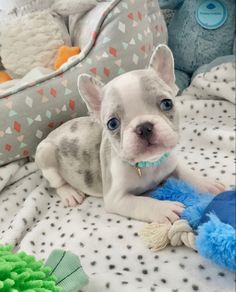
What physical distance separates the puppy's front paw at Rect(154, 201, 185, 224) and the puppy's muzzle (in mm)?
214

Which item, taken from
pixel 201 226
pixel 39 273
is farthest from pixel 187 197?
pixel 39 273

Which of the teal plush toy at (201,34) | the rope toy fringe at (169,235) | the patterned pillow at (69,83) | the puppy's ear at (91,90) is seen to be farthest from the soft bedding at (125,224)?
the puppy's ear at (91,90)

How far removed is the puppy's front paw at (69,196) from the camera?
55.7 inches

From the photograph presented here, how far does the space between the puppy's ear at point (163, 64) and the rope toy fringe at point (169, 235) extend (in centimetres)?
37

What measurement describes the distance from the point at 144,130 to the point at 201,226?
0.26m

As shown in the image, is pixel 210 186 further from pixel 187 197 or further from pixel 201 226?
pixel 201 226

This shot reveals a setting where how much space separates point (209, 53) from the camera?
82.0 inches

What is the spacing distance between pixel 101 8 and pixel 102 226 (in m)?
0.98

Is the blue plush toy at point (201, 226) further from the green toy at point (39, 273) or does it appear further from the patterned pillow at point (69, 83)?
the patterned pillow at point (69, 83)

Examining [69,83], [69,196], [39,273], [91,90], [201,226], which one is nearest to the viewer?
[39,273]

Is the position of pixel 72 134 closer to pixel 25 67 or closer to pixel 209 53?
pixel 25 67

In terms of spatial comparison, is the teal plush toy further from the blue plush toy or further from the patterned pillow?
the blue plush toy

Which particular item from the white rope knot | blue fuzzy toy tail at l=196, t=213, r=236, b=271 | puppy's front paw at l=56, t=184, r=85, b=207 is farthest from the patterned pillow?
blue fuzzy toy tail at l=196, t=213, r=236, b=271

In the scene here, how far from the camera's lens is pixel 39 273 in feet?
2.80
